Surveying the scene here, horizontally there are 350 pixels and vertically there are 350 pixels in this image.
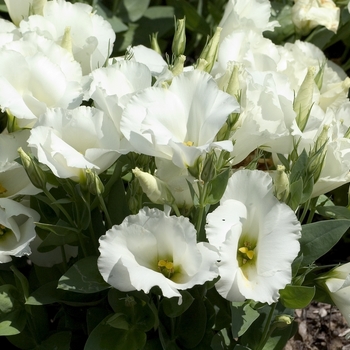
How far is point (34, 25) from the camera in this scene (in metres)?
1.29

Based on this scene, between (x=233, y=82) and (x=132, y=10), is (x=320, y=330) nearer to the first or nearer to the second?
(x=233, y=82)

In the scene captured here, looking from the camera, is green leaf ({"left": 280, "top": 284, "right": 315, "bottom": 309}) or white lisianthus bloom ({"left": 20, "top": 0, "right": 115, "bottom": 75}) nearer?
green leaf ({"left": 280, "top": 284, "right": 315, "bottom": 309})

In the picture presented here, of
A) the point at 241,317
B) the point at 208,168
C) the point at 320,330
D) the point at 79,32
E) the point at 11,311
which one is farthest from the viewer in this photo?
the point at 320,330

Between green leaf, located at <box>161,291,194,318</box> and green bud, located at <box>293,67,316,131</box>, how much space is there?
15.0 inches

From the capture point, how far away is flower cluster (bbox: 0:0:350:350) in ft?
3.19

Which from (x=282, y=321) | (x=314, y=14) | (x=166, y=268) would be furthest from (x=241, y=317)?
(x=314, y=14)

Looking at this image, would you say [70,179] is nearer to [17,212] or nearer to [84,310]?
[17,212]

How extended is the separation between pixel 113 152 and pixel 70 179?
12 cm

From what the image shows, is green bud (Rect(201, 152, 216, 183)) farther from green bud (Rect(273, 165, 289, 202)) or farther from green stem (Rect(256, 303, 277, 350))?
green stem (Rect(256, 303, 277, 350))

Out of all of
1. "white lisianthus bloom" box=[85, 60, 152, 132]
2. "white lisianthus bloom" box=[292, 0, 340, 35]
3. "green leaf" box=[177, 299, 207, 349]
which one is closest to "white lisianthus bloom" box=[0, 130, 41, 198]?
"white lisianthus bloom" box=[85, 60, 152, 132]

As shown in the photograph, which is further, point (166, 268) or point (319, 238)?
point (319, 238)

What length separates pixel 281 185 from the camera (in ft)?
3.28

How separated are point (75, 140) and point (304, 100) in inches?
17.1

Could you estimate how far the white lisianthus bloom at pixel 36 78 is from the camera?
44.3 inches
